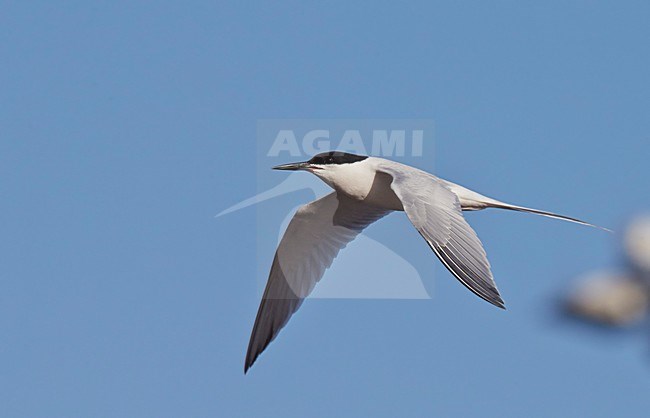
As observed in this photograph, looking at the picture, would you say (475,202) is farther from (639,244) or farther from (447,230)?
(639,244)

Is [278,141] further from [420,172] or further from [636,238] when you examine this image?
[636,238]

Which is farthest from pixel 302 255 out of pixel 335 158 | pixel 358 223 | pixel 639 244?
pixel 639 244

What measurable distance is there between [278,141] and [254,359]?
2.64m

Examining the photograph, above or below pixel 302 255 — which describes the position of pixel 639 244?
above

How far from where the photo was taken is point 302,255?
9.91 metres

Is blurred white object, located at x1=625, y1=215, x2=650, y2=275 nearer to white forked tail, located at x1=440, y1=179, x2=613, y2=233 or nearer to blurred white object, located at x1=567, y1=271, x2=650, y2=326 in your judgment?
blurred white object, located at x1=567, y1=271, x2=650, y2=326

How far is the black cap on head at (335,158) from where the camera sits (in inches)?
344

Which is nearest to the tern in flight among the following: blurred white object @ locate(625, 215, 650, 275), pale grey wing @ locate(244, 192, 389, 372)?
pale grey wing @ locate(244, 192, 389, 372)

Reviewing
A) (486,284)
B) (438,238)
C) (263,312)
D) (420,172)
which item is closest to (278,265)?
(263,312)

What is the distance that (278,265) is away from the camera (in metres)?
9.91

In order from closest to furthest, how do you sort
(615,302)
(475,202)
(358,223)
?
(615,302)
(475,202)
(358,223)

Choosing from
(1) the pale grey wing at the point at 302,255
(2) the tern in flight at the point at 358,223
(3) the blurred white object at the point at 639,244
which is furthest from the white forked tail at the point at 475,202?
(3) the blurred white object at the point at 639,244

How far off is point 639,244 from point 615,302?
0.29 feet

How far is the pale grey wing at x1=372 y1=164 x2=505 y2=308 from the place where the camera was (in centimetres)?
600
